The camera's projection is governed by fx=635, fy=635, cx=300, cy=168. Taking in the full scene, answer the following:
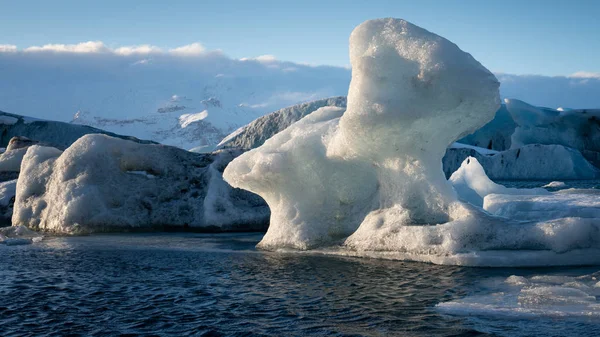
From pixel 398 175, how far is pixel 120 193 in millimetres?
7172

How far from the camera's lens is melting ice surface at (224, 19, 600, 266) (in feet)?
27.9

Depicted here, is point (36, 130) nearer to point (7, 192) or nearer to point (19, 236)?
point (7, 192)

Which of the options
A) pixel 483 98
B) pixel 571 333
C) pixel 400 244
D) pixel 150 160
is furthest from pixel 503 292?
pixel 150 160

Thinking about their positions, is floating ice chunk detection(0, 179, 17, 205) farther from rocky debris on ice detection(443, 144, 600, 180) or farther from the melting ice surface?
rocky debris on ice detection(443, 144, 600, 180)

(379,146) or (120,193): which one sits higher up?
(379,146)

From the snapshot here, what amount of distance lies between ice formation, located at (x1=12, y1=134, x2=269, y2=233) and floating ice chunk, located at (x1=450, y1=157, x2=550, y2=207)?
17.0ft

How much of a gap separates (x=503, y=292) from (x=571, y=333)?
1.58 meters

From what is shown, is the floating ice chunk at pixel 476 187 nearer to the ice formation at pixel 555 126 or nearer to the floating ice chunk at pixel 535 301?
the floating ice chunk at pixel 535 301

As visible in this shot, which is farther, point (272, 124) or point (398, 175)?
point (272, 124)

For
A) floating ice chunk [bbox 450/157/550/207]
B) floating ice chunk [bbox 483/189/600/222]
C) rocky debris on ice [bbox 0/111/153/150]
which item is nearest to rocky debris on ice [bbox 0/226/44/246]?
floating ice chunk [bbox 483/189/600/222]

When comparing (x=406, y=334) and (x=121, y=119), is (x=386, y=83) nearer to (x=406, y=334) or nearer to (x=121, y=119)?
(x=406, y=334)

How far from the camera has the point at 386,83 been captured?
9.26 metres

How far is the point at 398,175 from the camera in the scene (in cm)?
975

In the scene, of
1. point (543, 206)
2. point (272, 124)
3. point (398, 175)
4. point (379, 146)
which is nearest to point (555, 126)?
point (272, 124)
